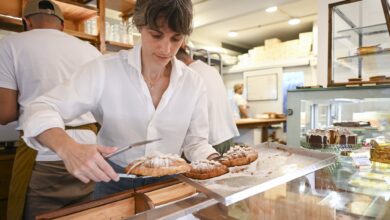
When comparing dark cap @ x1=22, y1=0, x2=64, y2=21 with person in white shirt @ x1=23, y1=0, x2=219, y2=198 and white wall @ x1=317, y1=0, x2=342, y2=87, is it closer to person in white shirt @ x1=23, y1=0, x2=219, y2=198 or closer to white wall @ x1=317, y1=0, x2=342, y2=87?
person in white shirt @ x1=23, y1=0, x2=219, y2=198

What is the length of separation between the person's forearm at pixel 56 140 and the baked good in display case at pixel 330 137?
4.26 feet

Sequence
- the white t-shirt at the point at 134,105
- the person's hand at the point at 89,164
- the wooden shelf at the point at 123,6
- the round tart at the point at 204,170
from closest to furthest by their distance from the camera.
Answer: the person's hand at the point at 89,164 → the round tart at the point at 204,170 → the white t-shirt at the point at 134,105 → the wooden shelf at the point at 123,6

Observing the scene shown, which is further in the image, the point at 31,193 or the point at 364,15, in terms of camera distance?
the point at 364,15

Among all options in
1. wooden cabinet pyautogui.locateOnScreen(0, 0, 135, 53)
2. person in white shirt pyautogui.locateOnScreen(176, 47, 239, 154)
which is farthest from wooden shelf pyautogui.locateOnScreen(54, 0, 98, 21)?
person in white shirt pyautogui.locateOnScreen(176, 47, 239, 154)

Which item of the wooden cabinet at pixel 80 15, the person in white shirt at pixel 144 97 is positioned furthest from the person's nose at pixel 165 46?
the wooden cabinet at pixel 80 15

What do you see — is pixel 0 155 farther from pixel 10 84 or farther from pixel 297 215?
pixel 297 215

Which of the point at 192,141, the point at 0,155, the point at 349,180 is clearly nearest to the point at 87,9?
the point at 0,155

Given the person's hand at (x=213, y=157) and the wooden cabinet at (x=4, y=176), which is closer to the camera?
the person's hand at (x=213, y=157)

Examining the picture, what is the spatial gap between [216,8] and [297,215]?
3.94m

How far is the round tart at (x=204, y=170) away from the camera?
874 mm

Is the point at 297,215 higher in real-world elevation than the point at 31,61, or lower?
lower

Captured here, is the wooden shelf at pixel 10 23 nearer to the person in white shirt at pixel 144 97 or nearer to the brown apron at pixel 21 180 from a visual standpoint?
the brown apron at pixel 21 180

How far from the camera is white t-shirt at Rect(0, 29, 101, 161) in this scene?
150 centimetres

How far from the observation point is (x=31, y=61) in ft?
5.01
